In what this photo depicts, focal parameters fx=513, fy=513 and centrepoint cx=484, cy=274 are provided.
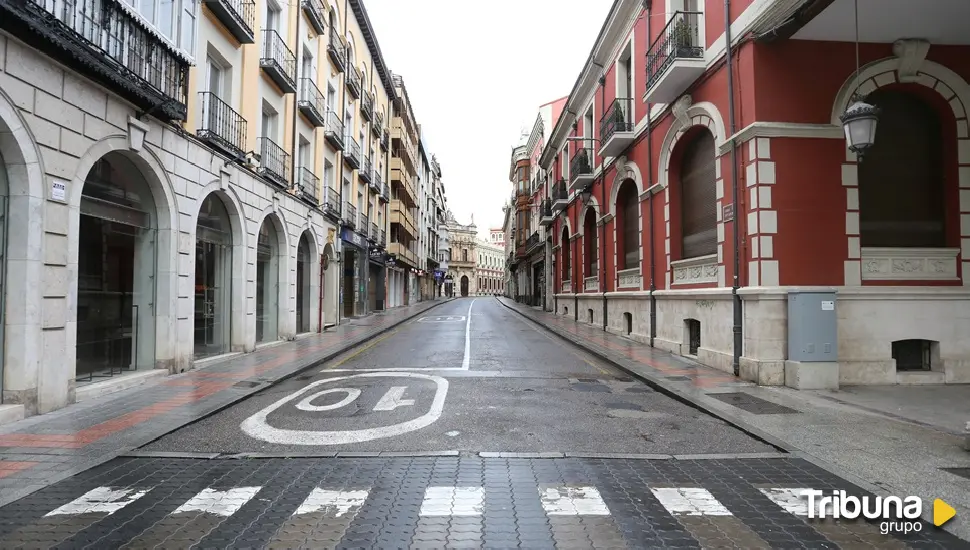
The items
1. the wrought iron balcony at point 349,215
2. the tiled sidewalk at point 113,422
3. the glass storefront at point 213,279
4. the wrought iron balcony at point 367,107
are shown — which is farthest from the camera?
the wrought iron balcony at point 367,107

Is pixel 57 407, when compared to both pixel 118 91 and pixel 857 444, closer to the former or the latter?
pixel 118 91

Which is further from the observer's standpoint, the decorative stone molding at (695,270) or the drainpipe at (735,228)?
the decorative stone molding at (695,270)

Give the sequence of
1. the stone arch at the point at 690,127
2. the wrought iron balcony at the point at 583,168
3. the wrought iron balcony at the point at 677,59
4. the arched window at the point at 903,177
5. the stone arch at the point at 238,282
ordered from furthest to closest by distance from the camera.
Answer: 1. the wrought iron balcony at the point at 583,168
2. the stone arch at the point at 238,282
3. the wrought iron balcony at the point at 677,59
4. the stone arch at the point at 690,127
5. the arched window at the point at 903,177

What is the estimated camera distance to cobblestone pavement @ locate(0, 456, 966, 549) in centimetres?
322

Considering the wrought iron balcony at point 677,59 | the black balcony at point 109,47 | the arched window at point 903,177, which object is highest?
the wrought iron balcony at point 677,59

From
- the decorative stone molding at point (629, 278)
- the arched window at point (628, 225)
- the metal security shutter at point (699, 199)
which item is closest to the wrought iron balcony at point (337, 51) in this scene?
the arched window at point (628, 225)

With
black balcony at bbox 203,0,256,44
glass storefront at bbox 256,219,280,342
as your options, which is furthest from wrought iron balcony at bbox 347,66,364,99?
glass storefront at bbox 256,219,280,342

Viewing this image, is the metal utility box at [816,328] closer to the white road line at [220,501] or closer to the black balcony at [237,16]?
the white road line at [220,501]

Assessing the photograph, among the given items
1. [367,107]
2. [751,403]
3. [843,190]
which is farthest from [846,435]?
[367,107]

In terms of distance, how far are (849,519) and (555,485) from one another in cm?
205

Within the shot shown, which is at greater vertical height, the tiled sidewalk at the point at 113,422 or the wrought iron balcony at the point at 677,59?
the wrought iron balcony at the point at 677,59

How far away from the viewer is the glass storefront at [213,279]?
1079 centimetres

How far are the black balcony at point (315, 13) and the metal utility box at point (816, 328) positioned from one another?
1545 centimetres

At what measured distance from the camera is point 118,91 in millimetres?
7453
